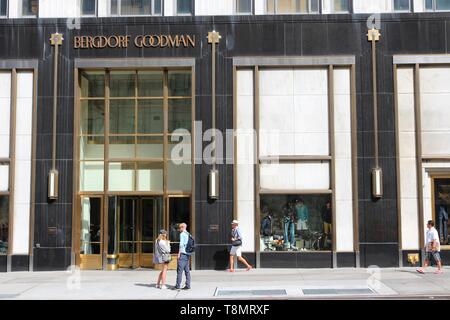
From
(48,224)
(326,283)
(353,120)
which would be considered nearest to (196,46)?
(353,120)

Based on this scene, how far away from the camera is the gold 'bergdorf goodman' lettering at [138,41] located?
19.6 m

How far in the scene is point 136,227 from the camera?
779 inches

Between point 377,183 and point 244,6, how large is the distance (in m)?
7.55

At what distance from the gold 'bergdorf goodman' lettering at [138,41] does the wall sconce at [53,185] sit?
446cm

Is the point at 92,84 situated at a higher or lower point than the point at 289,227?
higher

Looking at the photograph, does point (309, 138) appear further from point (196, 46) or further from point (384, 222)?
point (196, 46)

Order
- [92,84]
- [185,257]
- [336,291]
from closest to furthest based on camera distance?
[336,291] < [185,257] < [92,84]

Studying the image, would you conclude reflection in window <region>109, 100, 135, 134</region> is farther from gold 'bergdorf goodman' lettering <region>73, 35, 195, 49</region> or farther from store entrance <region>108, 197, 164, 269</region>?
store entrance <region>108, 197, 164, 269</region>

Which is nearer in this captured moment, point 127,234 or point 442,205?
point 442,205

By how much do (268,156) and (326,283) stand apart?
18.1 ft

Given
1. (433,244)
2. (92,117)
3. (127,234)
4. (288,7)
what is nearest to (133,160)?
(92,117)

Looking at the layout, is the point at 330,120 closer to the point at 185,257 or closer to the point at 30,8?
the point at 185,257

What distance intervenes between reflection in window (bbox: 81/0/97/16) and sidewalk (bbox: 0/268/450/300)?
8.94 meters

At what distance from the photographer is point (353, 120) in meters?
19.1
